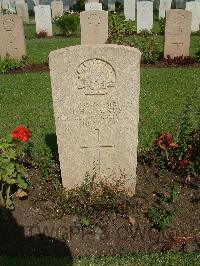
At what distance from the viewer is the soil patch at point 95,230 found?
13.1 ft

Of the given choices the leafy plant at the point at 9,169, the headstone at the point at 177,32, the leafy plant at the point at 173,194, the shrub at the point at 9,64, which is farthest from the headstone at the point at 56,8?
the leafy plant at the point at 173,194

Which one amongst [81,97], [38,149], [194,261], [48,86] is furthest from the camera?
[48,86]

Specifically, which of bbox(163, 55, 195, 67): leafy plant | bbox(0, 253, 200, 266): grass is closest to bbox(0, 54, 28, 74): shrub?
bbox(163, 55, 195, 67): leafy plant

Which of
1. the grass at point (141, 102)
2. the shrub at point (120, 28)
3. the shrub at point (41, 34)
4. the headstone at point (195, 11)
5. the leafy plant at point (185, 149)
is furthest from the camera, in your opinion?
the shrub at point (41, 34)

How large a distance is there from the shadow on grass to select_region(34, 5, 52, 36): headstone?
48.0 feet

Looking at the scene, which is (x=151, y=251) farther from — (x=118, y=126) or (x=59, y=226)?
(x=118, y=126)

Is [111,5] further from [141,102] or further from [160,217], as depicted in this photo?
[160,217]

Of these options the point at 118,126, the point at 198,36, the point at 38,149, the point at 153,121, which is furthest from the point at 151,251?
the point at 198,36

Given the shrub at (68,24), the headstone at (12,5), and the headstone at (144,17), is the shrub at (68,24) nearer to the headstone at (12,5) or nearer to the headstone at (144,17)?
the headstone at (144,17)

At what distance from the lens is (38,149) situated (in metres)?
6.13

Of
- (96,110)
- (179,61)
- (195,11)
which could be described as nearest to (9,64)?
(179,61)

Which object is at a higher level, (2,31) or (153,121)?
(2,31)

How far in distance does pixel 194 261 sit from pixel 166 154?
1.77m

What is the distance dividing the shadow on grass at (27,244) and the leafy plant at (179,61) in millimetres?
8429
